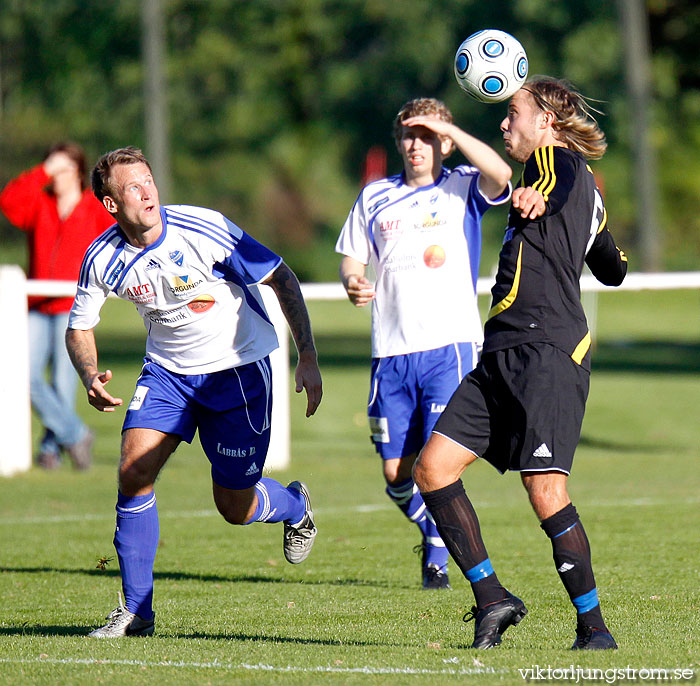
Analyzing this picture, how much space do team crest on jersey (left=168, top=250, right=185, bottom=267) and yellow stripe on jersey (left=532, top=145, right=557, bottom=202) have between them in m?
1.71

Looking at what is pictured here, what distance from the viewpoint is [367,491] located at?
34.3 feet

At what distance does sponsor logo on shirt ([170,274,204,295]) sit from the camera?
226 inches

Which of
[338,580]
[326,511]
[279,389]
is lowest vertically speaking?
[326,511]

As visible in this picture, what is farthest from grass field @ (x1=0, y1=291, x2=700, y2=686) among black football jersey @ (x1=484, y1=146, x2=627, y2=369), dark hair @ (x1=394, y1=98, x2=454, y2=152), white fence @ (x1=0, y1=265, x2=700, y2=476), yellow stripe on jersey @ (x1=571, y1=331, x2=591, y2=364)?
dark hair @ (x1=394, y1=98, x2=454, y2=152)

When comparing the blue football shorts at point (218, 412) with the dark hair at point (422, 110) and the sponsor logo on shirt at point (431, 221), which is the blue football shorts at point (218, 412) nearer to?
the sponsor logo on shirt at point (431, 221)

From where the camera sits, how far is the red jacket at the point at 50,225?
10969 millimetres

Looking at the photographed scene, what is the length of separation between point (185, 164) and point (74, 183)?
37526mm

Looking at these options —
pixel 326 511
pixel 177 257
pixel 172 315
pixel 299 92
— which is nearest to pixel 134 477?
pixel 172 315

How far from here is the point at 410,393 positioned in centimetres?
692

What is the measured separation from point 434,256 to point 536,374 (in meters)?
2.21

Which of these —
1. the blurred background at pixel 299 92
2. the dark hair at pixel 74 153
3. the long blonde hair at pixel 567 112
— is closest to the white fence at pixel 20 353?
the dark hair at pixel 74 153

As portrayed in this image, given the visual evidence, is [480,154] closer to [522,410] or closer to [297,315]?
[297,315]

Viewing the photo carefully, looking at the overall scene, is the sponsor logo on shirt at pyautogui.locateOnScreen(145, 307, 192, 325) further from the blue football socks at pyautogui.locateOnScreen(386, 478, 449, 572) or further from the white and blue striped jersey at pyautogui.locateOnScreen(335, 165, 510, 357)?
the blue football socks at pyautogui.locateOnScreen(386, 478, 449, 572)

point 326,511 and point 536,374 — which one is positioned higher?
point 536,374
